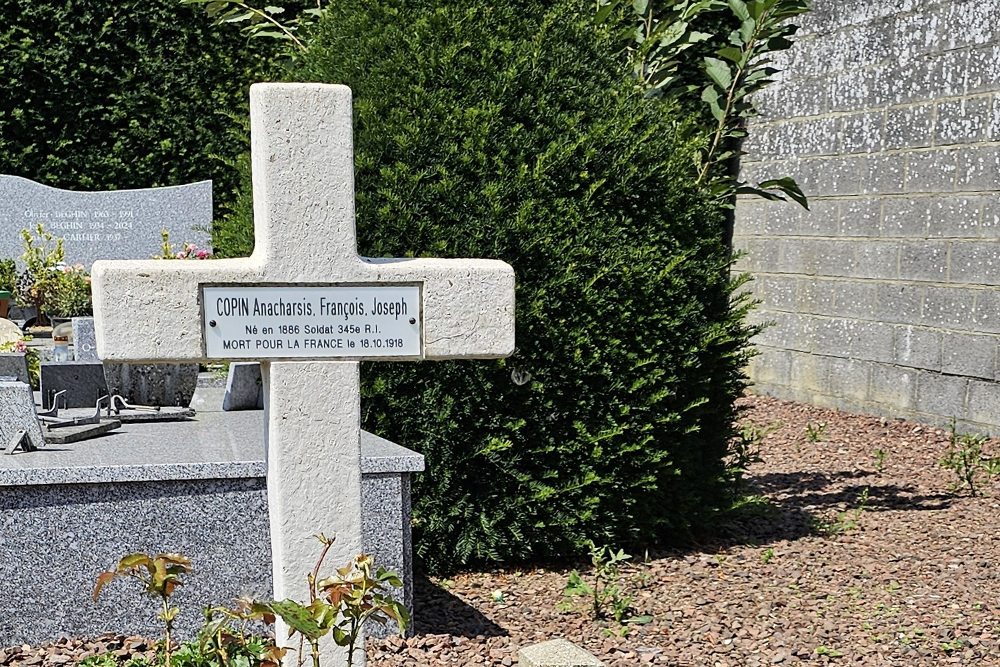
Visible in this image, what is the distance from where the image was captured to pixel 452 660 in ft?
11.8

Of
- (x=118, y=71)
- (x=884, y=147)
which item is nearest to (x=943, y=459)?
(x=884, y=147)

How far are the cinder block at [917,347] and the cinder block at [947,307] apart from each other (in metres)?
0.08

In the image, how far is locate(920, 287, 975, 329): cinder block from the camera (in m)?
7.00

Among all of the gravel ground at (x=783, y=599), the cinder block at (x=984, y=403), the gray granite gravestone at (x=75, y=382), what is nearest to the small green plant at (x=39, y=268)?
the gray granite gravestone at (x=75, y=382)

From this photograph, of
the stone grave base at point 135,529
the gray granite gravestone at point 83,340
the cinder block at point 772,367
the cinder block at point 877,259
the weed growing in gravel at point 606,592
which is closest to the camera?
the stone grave base at point 135,529

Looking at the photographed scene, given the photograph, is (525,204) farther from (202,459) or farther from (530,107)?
(202,459)

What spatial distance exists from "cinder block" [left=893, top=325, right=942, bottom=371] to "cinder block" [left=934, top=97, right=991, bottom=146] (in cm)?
117

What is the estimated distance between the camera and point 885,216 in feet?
25.3

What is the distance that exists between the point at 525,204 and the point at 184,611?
184 cm

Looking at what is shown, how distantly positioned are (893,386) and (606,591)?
430cm

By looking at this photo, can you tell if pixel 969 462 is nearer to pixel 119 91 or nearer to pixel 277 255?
pixel 277 255

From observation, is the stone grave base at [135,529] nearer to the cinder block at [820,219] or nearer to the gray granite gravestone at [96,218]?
the cinder block at [820,219]

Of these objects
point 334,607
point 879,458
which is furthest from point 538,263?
point 879,458

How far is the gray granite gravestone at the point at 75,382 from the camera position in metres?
4.69
